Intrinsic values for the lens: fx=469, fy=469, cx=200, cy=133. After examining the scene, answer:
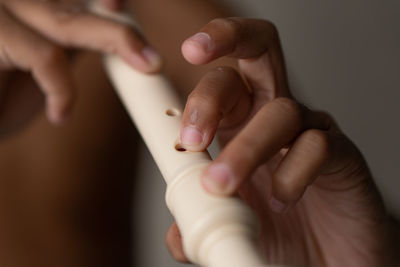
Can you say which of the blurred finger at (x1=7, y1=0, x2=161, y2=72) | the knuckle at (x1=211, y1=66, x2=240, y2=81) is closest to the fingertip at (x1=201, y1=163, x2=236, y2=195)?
the knuckle at (x1=211, y1=66, x2=240, y2=81)

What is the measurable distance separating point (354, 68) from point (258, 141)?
369 millimetres

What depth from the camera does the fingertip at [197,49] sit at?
0.34 m

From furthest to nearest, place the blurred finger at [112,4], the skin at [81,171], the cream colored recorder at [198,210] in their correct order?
the skin at [81,171] < the blurred finger at [112,4] < the cream colored recorder at [198,210]

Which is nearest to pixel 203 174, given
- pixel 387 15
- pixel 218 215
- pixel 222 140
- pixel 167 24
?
pixel 218 215

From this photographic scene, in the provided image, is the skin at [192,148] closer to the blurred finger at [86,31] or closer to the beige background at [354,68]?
the blurred finger at [86,31]

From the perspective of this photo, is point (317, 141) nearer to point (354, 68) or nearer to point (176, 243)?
point (176, 243)

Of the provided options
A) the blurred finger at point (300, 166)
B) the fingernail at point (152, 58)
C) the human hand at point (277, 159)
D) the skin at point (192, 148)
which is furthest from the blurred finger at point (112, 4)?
the blurred finger at point (300, 166)

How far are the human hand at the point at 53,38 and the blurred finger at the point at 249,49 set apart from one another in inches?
5.6

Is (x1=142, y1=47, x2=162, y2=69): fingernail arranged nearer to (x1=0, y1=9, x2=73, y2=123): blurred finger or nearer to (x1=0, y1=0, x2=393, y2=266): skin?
(x1=0, y1=0, x2=393, y2=266): skin

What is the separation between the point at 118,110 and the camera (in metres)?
0.95

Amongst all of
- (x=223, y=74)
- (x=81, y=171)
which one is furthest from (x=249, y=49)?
(x=81, y=171)

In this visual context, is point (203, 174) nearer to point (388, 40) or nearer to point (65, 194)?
point (388, 40)

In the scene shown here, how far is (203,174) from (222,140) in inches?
6.2

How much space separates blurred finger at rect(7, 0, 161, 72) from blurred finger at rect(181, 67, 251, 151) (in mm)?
105
